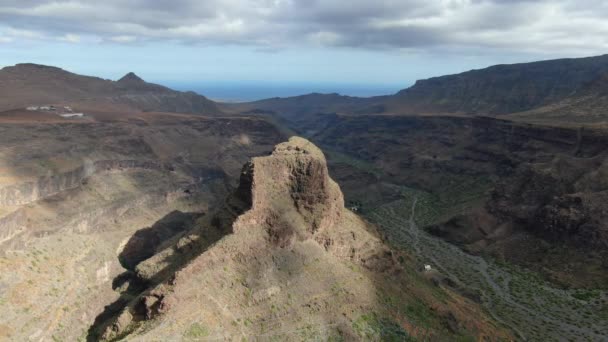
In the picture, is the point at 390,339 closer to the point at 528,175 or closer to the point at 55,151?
the point at 528,175

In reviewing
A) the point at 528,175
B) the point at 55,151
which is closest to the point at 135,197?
the point at 55,151

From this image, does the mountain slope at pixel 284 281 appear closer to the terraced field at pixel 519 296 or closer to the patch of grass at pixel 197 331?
the patch of grass at pixel 197 331

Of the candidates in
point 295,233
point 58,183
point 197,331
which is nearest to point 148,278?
point 197,331

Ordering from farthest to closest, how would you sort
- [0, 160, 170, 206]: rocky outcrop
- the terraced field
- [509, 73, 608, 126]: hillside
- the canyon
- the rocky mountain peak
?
1. [509, 73, 608, 126]: hillside
2. [0, 160, 170, 206]: rocky outcrop
3. the terraced field
4. the rocky mountain peak
5. the canyon

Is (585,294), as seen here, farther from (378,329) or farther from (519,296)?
(378,329)


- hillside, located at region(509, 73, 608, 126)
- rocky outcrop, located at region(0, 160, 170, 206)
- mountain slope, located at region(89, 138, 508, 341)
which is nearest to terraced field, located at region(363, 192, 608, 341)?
mountain slope, located at region(89, 138, 508, 341)

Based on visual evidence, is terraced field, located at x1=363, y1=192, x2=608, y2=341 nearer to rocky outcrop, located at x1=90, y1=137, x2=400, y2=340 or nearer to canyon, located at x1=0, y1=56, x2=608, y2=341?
canyon, located at x1=0, y1=56, x2=608, y2=341

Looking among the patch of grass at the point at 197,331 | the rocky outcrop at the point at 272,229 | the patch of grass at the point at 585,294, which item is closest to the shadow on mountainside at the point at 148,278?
the rocky outcrop at the point at 272,229
